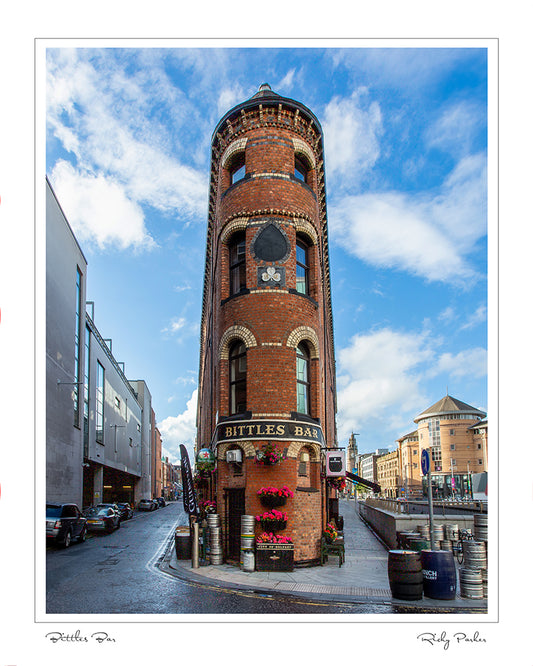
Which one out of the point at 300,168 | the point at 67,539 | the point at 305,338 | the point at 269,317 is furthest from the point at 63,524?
the point at 300,168

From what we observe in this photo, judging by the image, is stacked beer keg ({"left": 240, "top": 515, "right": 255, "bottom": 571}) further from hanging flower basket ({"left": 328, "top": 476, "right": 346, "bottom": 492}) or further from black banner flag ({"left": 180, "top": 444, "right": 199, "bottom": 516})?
hanging flower basket ({"left": 328, "top": 476, "right": 346, "bottom": 492})

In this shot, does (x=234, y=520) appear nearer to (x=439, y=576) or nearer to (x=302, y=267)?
A: (x=439, y=576)

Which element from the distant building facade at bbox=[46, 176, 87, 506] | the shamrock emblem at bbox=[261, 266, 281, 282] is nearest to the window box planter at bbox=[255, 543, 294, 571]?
the shamrock emblem at bbox=[261, 266, 281, 282]

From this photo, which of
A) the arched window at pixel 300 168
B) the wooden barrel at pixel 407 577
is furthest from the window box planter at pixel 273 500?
the arched window at pixel 300 168

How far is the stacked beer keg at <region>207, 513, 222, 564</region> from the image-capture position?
16234mm

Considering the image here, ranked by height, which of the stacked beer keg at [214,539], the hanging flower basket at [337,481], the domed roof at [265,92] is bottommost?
the stacked beer keg at [214,539]

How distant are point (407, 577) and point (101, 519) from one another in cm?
2354

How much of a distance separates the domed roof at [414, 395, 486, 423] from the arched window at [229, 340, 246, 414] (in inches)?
5314

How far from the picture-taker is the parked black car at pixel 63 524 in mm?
21797

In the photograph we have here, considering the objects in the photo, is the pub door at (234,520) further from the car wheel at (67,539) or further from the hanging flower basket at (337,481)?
the car wheel at (67,539)

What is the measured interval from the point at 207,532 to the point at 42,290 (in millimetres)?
11783

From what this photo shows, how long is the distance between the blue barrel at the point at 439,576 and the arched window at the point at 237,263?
423 inches
